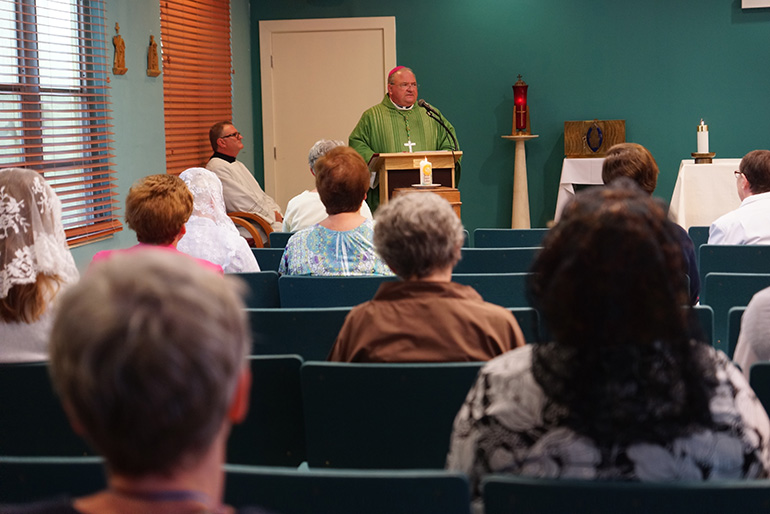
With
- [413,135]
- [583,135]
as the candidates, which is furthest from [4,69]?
[583,135]

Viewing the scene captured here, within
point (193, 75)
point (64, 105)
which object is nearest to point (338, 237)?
point (64, 105)

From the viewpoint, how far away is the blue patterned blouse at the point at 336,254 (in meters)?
3.66

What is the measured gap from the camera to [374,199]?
702cm

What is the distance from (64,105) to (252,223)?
1887mm

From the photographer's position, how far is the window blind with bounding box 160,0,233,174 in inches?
274

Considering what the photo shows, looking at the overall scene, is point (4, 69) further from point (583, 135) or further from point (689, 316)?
point (583, 135)

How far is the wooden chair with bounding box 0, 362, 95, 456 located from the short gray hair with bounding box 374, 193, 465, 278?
931mm

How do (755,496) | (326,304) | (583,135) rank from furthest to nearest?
(583,135) < (326,304) < (755,496)

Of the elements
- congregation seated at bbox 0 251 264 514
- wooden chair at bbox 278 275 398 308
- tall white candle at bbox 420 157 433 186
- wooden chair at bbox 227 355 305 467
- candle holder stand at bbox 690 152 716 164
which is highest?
candle holder stand at bbox 690 152 716 164

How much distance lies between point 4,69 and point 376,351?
3409 mm

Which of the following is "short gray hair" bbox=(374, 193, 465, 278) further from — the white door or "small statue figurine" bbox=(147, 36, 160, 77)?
the white door

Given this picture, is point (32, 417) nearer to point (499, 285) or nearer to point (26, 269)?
point (26, 269)

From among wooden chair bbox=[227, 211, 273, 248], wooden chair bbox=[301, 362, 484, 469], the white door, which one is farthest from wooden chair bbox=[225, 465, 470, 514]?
the white door

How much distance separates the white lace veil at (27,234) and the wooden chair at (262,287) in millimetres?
1081
